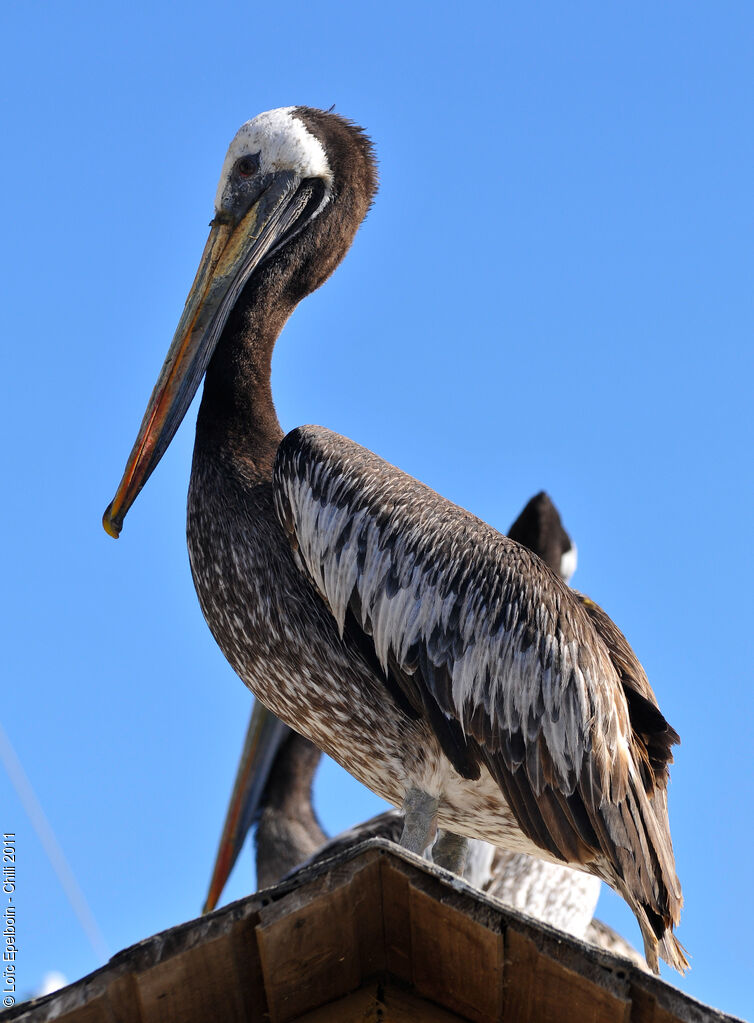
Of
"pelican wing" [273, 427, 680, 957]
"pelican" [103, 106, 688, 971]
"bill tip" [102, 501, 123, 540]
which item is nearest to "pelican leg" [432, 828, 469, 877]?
"pelican" [103, 106, 688, 971]

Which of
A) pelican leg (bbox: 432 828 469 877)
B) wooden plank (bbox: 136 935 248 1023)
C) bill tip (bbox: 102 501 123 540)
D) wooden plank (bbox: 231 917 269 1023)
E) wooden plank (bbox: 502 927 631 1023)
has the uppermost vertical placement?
bill tip (bbox: 102 501 123 540)

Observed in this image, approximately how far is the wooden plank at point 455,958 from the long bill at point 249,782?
6.55m

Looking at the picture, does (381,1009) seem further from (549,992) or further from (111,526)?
(111,526)

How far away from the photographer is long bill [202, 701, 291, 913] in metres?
9.22

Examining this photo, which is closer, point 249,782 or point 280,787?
point 249,782

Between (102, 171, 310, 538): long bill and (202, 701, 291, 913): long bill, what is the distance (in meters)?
4.22

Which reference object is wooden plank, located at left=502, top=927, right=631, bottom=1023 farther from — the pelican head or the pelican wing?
the pelican head

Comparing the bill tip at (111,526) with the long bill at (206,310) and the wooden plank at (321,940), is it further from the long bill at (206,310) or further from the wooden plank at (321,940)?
the wooden plank at (321,940)

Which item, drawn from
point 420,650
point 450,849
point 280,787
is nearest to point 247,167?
point 420,650

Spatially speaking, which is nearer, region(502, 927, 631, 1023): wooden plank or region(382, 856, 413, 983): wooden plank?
region(502, 927, 631, 1023): wooden plank

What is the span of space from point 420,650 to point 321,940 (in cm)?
218

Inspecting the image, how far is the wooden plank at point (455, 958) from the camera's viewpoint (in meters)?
2.54

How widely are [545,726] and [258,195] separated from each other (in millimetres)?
2567

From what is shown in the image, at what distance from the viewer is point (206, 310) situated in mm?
5555
